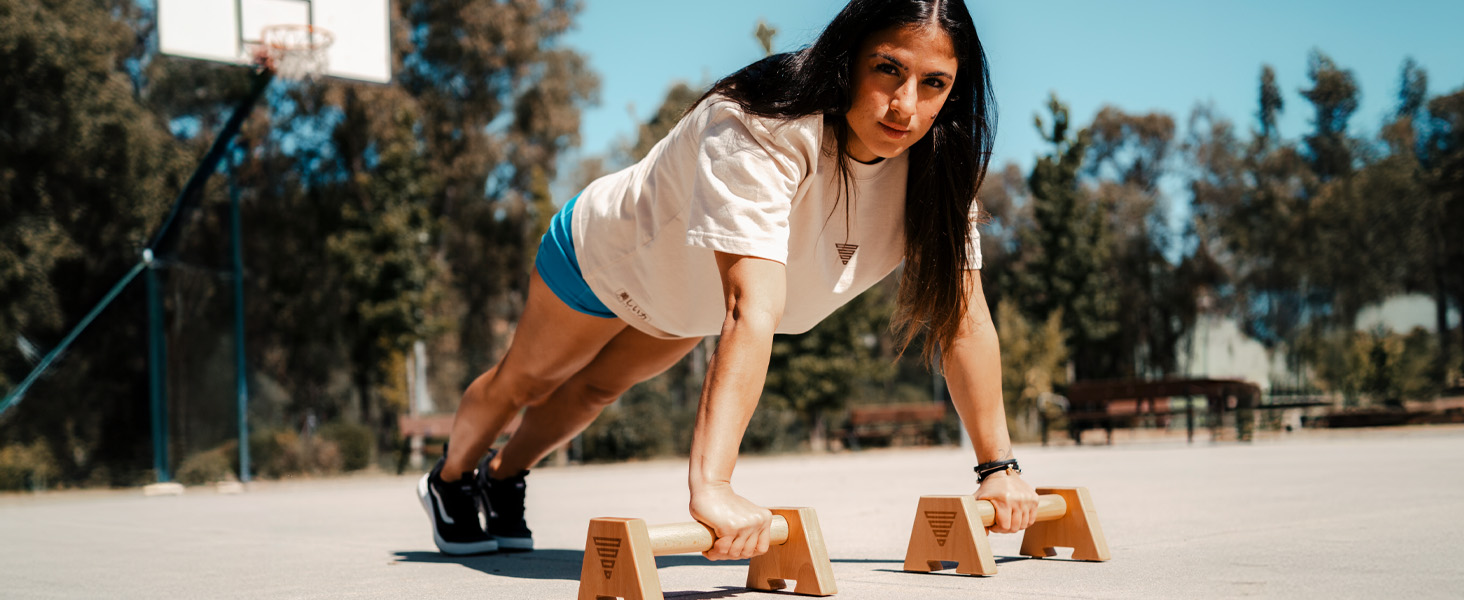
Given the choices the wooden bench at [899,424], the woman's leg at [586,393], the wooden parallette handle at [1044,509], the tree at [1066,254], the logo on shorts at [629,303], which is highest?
the tree at [1066,254]

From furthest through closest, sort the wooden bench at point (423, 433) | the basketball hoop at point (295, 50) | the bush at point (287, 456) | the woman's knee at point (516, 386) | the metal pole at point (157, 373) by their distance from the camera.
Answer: the wooden bench at point (423, 433)
the bush at point (287, 456)
the basketball hoop at point (295, 50)
the metal pole at point (157, 373)
the woman's knee at point (516, 386)

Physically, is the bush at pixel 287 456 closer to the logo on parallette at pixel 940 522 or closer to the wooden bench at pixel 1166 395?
the wooden bench at pixel 1166 395

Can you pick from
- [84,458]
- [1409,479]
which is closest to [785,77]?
Result: [1409,479]

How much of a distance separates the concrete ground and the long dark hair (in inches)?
26.4

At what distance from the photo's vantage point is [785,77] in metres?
2.39

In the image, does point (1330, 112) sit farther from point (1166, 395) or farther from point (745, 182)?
point (745, 182)

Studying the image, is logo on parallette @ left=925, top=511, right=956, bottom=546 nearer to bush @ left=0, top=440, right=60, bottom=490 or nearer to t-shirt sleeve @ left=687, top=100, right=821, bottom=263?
t-shirt sleeve @ left=687, top=100, right=821, bottom=263

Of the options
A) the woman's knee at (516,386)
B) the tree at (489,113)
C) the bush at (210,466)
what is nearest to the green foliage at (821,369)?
the tree at (489,113)

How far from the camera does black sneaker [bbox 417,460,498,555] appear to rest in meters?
3.56

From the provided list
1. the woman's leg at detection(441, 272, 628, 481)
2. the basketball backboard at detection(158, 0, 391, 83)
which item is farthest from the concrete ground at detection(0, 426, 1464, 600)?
the basketball backboard at detection(158, 0, 391, 83)

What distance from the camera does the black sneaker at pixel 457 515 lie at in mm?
3564

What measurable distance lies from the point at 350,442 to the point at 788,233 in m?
16.0

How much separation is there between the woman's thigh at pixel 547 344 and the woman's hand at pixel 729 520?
1.09 meters

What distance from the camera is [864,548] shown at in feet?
11.8
